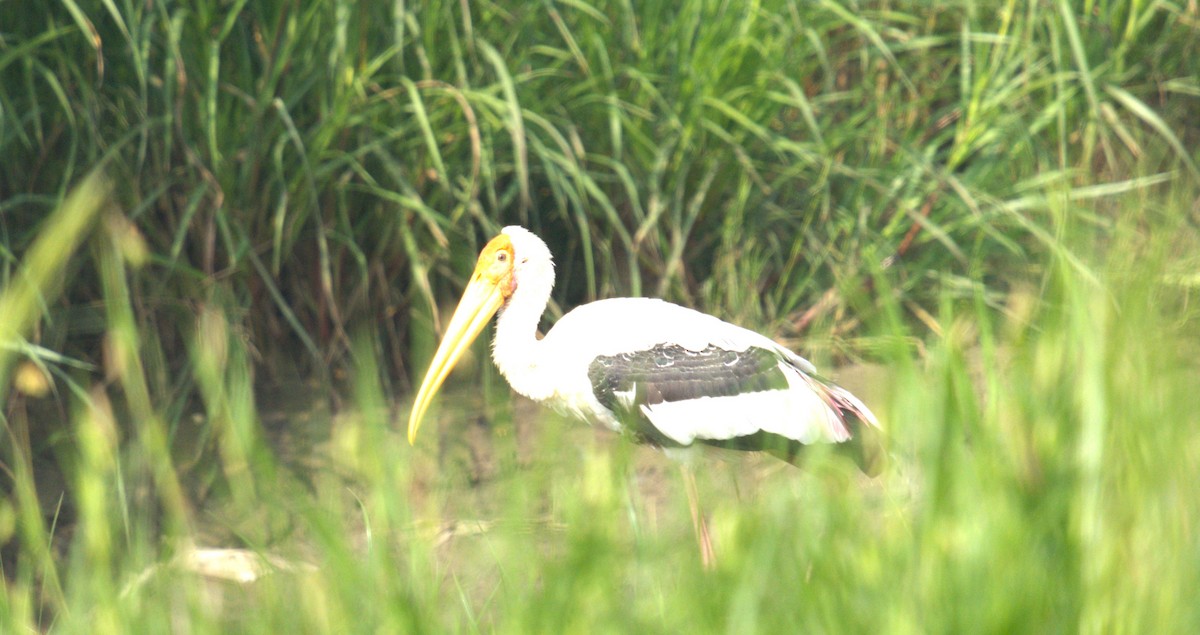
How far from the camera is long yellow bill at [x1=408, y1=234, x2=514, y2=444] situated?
150 inches

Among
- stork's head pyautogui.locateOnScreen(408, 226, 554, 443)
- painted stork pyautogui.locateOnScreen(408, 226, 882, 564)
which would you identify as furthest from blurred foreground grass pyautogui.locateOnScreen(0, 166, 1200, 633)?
stork's head pyautogui.locateOnScreen(408, 226, 554, 443)

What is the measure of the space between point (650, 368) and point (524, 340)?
327 mm

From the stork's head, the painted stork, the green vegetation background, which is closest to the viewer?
the green vegetation background

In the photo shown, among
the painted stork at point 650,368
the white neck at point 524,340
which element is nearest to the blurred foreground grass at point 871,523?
the painted stork at point 650,368

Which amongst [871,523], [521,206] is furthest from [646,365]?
[871,523]

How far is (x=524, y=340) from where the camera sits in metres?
3.77

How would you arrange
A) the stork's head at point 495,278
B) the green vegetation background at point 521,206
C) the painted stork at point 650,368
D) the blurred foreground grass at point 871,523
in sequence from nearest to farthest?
1. the blurred foreground grass at point 871,523
2. the green vegetation background at point 521,206
3. the painted stork at point 650,368
4. the stork's head at point 495,278

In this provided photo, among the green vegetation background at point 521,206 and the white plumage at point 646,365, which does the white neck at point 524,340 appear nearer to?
the white plumage at point 646,365

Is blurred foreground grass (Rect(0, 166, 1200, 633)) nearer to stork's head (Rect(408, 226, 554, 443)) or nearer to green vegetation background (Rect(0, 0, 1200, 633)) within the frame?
green vegetation background (Rect(0, 0, 1200, 633))

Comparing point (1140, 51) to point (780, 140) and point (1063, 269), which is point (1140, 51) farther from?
point (1063, 269)

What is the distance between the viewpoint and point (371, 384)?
1.67 m

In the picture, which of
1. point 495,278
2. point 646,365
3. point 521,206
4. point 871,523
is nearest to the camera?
point 871,523

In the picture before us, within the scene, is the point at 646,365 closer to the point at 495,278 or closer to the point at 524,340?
the point at 524,340

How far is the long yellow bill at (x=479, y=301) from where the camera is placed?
12.5ft
